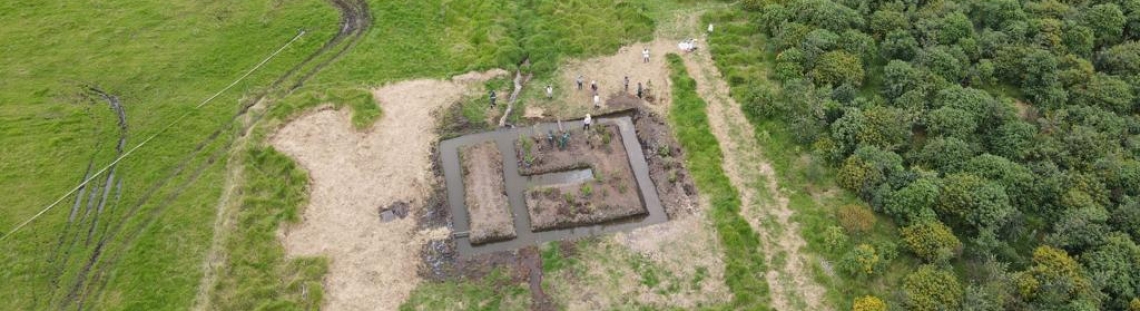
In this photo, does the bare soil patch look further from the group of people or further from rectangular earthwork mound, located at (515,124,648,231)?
rectangular earthwork mound, located at (515,124,648,231)

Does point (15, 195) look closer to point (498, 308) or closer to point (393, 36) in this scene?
point (393, 36)

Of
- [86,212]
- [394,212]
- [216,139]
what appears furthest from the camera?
[216,139]

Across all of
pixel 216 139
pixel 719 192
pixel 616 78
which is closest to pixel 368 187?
pixel 216 139

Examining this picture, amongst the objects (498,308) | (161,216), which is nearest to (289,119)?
(161,216)

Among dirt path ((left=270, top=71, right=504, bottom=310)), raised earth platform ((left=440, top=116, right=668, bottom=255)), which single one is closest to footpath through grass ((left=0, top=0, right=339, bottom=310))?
dirt path ((left=270, top=71, right=504, bottom=310))

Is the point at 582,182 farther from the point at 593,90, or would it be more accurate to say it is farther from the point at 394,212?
the point at 394,212

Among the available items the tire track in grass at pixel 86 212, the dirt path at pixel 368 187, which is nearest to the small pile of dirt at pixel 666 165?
the dirt path at pixel 368 187
